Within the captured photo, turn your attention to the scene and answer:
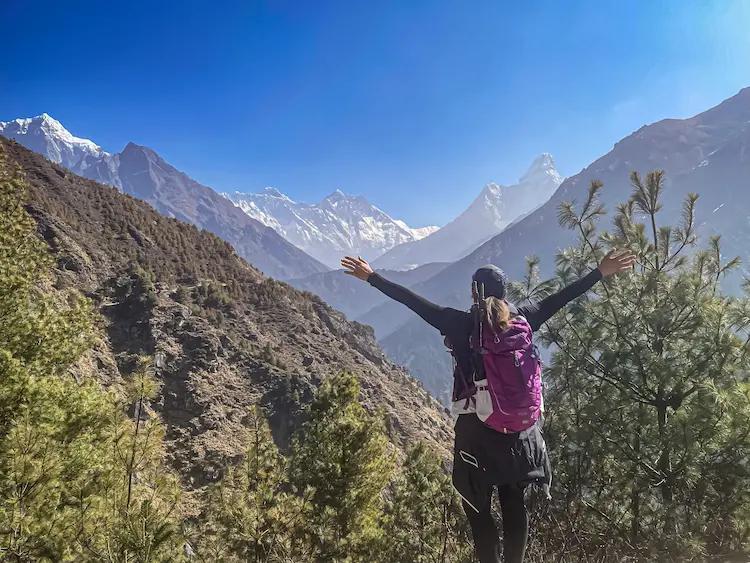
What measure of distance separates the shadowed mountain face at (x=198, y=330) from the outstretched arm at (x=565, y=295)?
964 inches

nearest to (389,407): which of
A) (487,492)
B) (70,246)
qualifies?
(70,246)

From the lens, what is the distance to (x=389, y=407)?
1684 inches

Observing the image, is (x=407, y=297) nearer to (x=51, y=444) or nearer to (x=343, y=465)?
(x=51, y=444)

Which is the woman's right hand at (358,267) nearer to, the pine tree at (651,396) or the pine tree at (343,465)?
the pine tree at (651,396)

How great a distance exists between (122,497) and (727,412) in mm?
8409

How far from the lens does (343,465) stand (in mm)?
11641

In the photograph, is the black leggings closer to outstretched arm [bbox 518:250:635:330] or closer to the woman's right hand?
outstretched arm [bbox 518:250:635:330]

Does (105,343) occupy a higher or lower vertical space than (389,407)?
higher

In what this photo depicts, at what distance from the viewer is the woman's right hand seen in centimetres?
353

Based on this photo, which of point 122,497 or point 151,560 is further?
point 122,497

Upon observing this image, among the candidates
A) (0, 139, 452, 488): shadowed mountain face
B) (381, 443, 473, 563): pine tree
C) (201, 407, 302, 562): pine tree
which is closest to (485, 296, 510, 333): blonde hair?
(381, 443, 473, 563): pine tree

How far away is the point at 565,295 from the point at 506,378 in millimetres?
978

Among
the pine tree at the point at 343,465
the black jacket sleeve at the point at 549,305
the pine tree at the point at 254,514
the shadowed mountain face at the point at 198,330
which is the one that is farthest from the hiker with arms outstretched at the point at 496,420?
the shadowed mountain face at the point at 198,330

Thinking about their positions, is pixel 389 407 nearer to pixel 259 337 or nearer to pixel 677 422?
pixel 259 337
